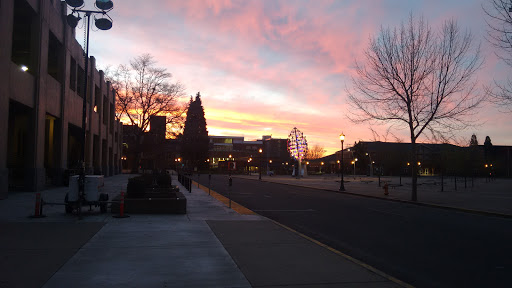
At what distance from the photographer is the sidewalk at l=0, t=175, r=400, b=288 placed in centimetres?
598

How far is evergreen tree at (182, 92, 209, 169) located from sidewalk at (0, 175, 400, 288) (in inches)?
3502

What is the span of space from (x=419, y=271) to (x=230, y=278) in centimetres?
362

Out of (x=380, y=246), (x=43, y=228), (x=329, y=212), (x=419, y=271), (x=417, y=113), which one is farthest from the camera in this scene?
(x=417, y=113)

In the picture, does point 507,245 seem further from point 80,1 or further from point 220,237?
point 80,1

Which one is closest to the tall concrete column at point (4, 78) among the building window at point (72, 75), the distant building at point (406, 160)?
the building window at point (72, 75)

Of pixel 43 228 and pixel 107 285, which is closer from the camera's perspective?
pixel 107 285

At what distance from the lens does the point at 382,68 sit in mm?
23953

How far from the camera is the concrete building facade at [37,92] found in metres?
19.3

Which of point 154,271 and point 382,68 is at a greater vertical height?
point 382,68

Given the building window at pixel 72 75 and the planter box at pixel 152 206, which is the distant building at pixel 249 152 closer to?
the building window at pixel 72 75

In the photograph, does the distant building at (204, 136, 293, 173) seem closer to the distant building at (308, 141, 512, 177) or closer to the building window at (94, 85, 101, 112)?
the distant building at (308, 141, 512, 177)

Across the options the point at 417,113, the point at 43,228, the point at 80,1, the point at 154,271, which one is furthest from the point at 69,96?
the point at 154,271

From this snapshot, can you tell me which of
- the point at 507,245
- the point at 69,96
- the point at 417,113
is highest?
the point at 69,96

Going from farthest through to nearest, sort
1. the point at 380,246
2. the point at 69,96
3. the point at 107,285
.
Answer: the point at 69,96, the point at 380,246, the point at 107,285
